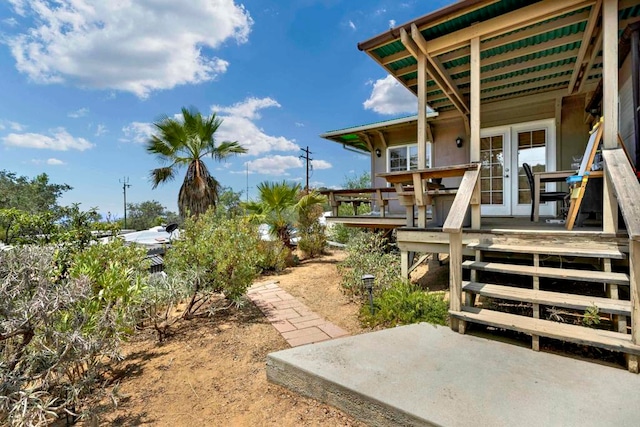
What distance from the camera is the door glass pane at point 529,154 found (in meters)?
6.50

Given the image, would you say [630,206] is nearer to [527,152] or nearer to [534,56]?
[534,56]

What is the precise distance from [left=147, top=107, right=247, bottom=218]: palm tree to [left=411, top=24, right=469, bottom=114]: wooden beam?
6.44 meters

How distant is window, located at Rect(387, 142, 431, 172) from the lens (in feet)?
29.0

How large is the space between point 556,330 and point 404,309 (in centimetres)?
134

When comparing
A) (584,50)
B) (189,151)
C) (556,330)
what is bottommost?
(556,330)

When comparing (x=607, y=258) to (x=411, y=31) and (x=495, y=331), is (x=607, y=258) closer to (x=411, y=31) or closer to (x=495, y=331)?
(x=495, y=331)

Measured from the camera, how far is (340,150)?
35.9 ft

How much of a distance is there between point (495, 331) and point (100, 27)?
1057 centimetres

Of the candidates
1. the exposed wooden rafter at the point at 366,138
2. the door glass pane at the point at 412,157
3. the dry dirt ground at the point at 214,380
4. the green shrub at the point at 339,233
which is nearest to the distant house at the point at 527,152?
the door glass pane at the point at 412,157

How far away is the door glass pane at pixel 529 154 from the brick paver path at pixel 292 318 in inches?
212

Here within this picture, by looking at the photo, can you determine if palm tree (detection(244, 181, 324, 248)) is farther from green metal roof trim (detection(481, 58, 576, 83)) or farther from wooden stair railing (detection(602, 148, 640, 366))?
wooden stair railing (detection(602, 148, 640, 366))

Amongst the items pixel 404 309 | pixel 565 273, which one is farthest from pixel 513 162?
pixel 404 309

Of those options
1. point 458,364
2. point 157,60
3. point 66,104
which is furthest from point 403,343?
point 66,104

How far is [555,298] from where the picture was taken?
99.5 inches
